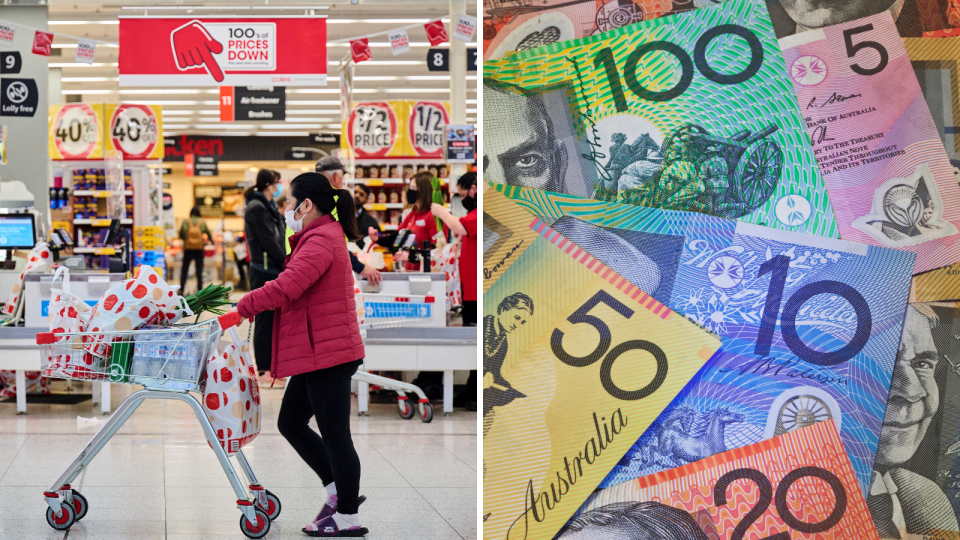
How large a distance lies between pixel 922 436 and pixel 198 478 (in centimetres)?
325

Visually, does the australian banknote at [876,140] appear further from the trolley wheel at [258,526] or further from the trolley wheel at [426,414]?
the trolley wheel at [426,414]

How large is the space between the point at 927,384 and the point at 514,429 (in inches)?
38.0

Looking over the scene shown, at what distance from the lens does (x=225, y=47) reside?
927 centimetres

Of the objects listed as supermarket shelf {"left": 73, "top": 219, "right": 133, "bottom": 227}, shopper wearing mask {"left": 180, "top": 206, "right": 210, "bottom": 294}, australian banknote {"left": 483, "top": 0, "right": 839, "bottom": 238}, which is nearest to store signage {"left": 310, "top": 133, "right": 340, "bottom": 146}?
shopper wearing mask {"left": 180, "top": 206, "right": 210, "bottom": 294}

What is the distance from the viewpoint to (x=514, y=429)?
2143 millimetres

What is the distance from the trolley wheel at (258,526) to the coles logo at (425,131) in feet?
31.9

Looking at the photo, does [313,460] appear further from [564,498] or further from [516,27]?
[516,27]

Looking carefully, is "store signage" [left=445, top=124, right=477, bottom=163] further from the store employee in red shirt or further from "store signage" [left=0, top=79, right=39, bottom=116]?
"store signage" [left=0, top=79, right=39, bottom=116]

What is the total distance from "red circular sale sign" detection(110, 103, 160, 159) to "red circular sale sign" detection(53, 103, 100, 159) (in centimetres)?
34

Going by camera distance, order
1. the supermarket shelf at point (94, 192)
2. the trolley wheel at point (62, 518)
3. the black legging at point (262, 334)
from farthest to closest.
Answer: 1. the supermarket shelf at point (94, 192)
2. the black legging at point (262, 334)
3. the trolley wheel at point (62, 518)

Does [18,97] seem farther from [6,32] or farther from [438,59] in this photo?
[438,59]

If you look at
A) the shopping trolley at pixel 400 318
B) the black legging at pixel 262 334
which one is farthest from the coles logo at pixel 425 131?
the shopping trolley at pixel 400 318

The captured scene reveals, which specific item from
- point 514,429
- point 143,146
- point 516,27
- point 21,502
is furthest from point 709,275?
point 143,146

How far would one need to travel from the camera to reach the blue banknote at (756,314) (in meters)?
2.10
